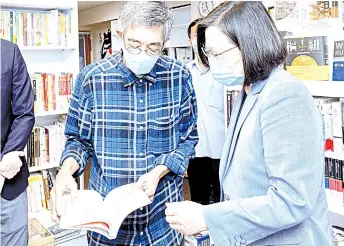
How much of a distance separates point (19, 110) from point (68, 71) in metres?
1.13

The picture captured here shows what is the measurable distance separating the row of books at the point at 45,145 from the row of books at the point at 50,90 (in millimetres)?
142

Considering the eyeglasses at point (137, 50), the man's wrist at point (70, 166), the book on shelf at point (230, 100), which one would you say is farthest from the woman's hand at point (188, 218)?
the book on shelf at point (230, 100)

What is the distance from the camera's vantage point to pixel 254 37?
2.87ft

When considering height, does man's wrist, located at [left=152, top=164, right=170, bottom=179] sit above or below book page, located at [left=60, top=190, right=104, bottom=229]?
above

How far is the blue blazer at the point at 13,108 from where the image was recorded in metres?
1.74

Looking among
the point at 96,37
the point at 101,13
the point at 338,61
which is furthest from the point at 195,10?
the point at 96,37

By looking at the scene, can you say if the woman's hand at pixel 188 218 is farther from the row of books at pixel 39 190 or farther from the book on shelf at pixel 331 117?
the row of books at pixel 39 190

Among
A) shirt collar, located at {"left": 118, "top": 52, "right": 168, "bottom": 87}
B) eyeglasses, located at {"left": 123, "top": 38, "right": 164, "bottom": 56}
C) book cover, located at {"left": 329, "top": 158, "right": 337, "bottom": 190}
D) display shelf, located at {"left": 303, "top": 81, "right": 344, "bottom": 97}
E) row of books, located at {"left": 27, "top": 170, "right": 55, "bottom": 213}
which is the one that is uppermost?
eyeglasses, located at {"left": 123, "top": 38, "right": 164, "bottom": 56}

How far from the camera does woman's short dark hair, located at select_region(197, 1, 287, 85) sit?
2.87 feet

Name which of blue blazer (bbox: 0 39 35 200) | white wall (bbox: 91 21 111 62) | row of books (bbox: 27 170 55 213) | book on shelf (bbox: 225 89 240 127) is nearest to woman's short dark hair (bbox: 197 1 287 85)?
blue blazer (bbox: 0 39 35 200)

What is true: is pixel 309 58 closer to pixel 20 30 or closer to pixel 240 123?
pixel 240 123

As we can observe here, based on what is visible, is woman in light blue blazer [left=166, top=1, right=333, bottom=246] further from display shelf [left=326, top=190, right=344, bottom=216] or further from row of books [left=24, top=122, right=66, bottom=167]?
row of books [left=24, top=122, right=66, bottom=167]

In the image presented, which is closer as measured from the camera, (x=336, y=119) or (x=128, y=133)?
(x=128, y=133)

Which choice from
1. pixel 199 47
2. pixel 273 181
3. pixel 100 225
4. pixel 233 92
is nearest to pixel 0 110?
pixel 100 225
